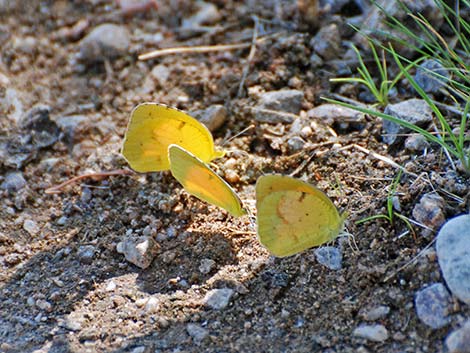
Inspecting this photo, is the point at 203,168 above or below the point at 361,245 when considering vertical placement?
above

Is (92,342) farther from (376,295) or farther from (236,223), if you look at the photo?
(376,295)

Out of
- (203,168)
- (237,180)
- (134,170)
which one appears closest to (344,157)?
(237,180)

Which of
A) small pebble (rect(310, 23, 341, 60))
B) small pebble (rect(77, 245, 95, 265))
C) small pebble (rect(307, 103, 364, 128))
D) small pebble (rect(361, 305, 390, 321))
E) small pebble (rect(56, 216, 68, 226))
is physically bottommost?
small pebble (rect(56, 216, 68, 226))

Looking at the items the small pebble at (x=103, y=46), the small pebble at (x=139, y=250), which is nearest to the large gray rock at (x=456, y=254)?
the small pebble at (x=139, y=250)

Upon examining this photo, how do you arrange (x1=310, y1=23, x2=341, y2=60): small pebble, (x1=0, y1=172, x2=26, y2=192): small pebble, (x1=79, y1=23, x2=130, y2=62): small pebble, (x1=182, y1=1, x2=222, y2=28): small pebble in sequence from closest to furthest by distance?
(x1=0, y1=172, x2=26, y2=192): small pebble < (x1=310, y1=23, x2=341, y2=60): small pebble < (x1=79, y1=23, x2=130, y2=62): small pebble < (x1=182, y1=1, x2=222, y2=28): small pebble

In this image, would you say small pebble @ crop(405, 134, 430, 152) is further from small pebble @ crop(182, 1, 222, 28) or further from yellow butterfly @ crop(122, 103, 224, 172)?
small pebble @ crop(182, 1, 222, 28)

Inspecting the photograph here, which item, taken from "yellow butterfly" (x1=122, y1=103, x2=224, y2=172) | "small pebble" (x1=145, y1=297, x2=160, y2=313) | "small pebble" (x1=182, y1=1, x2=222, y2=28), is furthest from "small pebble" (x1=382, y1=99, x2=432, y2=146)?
"small pebble" (x1=182, y1=1, x2=222, y2=28)

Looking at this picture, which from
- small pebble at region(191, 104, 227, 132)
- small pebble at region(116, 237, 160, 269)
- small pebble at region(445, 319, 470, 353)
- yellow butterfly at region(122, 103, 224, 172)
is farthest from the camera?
small pebble at region(191, 104, 227, 132)

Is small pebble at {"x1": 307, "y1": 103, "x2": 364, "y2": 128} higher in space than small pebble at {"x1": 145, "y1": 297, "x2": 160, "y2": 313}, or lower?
higher
